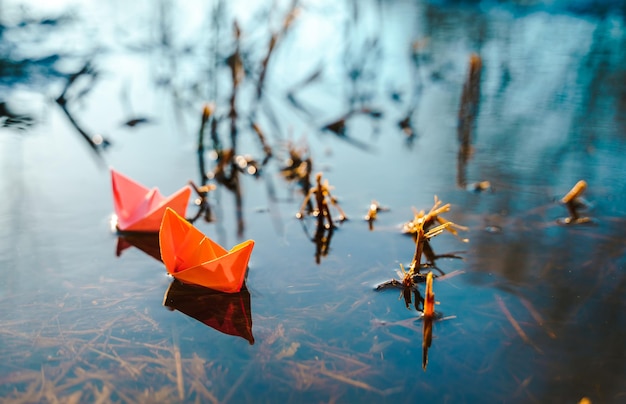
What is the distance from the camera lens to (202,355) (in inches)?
44.6

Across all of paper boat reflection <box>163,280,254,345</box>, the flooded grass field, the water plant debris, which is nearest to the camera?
the flooded grass field

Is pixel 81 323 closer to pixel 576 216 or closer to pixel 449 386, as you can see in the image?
pixel 449 386

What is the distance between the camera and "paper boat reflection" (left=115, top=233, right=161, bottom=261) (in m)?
1.51

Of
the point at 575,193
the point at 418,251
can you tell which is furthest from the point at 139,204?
the point at 575,193

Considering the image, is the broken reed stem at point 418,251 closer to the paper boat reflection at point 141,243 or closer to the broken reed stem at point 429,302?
the broken reed stem at point 429,302

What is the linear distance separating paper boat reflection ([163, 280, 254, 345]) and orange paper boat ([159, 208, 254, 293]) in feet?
0.07

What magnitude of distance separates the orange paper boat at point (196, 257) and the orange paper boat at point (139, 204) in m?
0.27

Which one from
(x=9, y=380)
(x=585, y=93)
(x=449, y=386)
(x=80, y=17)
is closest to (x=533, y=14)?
(x=585, y=93)

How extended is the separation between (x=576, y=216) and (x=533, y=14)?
13.1 ft

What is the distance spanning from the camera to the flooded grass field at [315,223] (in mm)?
1107

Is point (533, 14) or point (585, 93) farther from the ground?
point (533, 14)

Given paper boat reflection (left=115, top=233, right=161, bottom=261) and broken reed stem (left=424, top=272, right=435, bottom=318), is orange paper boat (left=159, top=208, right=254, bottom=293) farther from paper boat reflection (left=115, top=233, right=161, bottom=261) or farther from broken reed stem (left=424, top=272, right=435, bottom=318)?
broken reed stem (left=424, top=272, right=435, bottom=318)

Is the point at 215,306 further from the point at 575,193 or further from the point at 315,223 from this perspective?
the point at 575,193

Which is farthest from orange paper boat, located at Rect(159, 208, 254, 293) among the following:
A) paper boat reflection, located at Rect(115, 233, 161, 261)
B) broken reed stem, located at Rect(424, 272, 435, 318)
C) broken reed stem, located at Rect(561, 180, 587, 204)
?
broken reed stem, located at Rect(561, 180, 587, 204)
